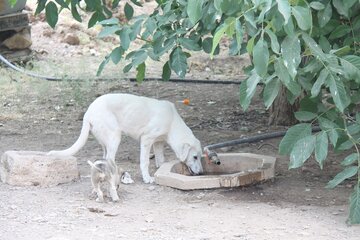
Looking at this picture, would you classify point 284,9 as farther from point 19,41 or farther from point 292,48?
point 19,41

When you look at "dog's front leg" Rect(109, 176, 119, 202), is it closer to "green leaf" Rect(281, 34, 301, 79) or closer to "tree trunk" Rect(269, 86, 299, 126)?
"green leaf" Rect(281, 34, 301, 79)

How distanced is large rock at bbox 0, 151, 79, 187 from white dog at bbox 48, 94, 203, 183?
21 centimetres

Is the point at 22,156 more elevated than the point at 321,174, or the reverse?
the point at 22,156

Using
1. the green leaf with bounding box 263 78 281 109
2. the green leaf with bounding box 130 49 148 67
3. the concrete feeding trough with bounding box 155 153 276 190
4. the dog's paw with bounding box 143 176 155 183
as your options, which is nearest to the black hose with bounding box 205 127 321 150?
the concrete feeding trough with bounding box 155 153 276 190

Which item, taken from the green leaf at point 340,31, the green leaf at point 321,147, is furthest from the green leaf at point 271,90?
the green leaf at point 340,31

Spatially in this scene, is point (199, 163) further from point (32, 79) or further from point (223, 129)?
point (32, 79)

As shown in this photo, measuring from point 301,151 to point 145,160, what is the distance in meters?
1.90

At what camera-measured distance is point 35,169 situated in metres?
6.31

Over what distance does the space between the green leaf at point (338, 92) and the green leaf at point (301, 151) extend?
0.46m

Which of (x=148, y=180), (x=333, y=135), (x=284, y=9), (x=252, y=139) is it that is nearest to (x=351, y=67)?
(x=333, y=135)

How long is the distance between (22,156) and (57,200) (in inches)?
22.9

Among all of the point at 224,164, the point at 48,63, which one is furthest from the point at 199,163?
the point at 48,63

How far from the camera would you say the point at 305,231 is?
17.5 feet

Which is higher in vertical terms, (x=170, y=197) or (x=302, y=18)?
(x=302, y=18)
